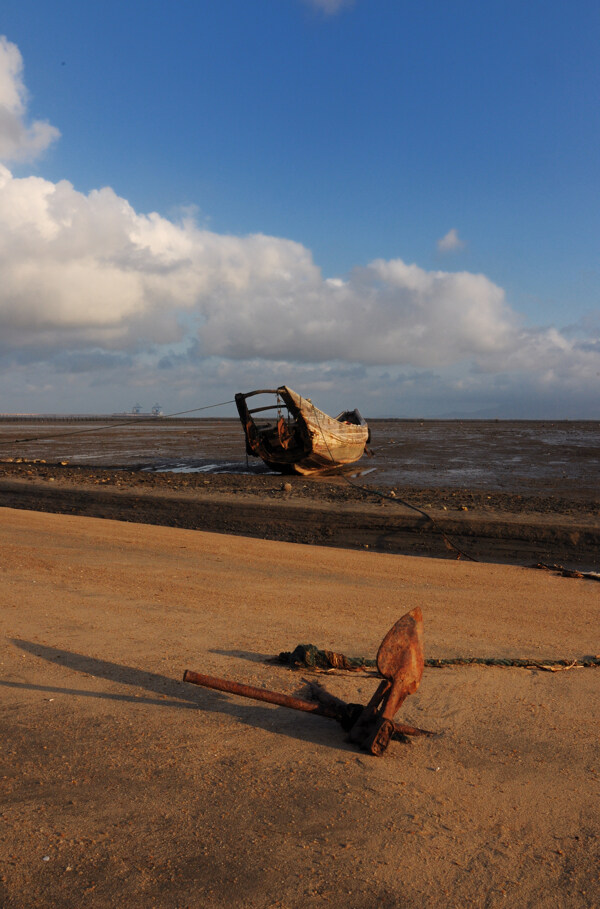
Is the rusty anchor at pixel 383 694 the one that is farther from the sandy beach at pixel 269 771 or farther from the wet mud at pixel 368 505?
the wet mud at pixel 368 505

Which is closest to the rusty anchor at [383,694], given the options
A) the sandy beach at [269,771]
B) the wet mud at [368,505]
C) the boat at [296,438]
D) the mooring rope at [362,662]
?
the sandy beach at [269,771]

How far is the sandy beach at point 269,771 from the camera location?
2.29 m

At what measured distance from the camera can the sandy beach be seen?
2285 mm

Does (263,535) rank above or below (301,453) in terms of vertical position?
below

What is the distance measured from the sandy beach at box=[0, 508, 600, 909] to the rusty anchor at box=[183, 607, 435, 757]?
0.10 m

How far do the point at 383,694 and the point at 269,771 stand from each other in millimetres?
702

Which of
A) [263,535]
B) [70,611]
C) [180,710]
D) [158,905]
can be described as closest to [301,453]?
[263,535]

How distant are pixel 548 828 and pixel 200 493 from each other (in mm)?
11329

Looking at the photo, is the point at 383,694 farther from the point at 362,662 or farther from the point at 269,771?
the point at 362,662

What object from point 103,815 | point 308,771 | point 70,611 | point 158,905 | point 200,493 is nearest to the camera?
→ point 158,905

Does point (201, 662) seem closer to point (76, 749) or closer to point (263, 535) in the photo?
point (76, 749)

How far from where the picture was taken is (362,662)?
424cm

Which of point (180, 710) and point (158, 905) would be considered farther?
point (180, 710)

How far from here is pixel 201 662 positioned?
4250 millimetres
